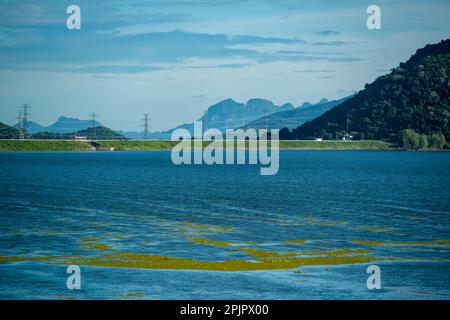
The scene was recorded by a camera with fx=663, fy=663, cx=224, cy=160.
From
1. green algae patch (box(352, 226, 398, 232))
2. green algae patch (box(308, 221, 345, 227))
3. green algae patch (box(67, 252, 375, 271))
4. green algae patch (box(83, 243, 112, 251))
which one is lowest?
green algae patch (box(67, 252, 375, 271))

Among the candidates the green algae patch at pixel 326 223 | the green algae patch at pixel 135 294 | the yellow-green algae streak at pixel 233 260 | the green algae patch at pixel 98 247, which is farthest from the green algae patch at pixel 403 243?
the green algae patch at pixel 135 294

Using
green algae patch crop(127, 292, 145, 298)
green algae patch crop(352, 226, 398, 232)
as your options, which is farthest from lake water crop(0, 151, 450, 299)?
green algae patch crop(352, 226, 398, 232)

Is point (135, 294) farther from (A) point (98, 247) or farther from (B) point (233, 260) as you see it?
(A) point (98, 247)

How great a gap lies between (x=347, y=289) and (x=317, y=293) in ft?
7.43

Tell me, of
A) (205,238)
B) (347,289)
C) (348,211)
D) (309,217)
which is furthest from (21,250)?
(348,211)

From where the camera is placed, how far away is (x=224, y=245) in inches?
2048

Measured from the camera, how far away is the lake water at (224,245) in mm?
38656

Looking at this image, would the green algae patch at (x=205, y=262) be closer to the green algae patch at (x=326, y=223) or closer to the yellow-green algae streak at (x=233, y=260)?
the yellow-green algae streak at (x=233, y=260)

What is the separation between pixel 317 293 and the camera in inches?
1464

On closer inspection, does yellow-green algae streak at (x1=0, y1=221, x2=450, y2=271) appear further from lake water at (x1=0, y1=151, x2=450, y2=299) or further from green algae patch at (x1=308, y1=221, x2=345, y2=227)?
green algae patch at (x1=308, y1=221, x2=345, y2=227)

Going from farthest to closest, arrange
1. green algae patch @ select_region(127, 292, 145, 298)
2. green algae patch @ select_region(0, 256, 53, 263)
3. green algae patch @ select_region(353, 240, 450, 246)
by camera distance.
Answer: green algae patch @ select_region(353, 240, 450, 246) → green algae patch @ select_region(0, 256, 53, 263) → green algae patch @ select_region(127, 292, 145, 298)

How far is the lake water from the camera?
127 ft
